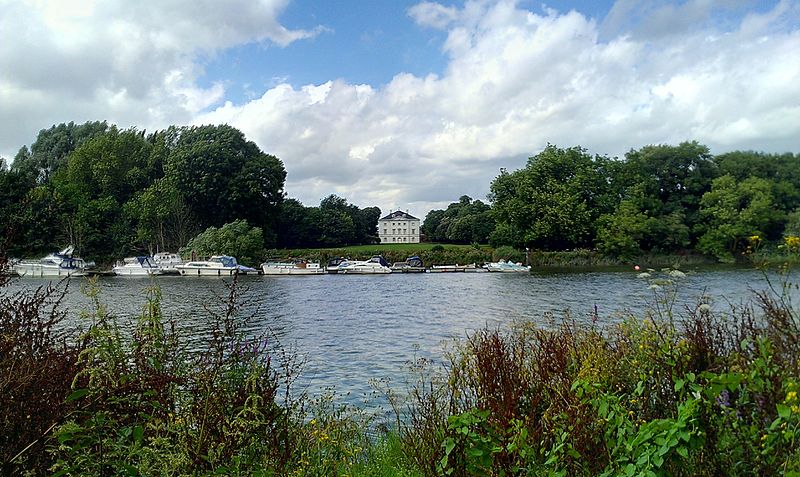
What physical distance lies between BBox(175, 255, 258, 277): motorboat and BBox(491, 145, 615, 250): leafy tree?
2944cm

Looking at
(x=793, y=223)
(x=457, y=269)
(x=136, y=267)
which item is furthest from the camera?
(x=457, y=269)

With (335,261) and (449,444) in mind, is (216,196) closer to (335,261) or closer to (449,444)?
(335,261)

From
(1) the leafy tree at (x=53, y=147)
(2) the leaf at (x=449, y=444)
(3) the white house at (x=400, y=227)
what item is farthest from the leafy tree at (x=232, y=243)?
(3) the white house at (x=400, y=227)

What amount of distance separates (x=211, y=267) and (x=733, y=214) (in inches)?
2092

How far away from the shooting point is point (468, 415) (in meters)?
3.56

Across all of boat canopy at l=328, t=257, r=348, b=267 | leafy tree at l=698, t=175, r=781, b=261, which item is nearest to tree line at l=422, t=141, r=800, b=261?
leafy tree at l=698, t=175, r=781, b=261

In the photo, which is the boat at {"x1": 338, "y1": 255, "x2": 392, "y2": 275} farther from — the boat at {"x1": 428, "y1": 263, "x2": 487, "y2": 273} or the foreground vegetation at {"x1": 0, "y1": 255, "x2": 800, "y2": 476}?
the foreground vegetation at {"x1": 0, "y1": 255, "x2": 800, "y2": 476}

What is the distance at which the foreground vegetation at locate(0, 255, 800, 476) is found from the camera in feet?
10.6

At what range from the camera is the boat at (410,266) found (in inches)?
2482

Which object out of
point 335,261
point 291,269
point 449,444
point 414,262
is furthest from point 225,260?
point 449,444

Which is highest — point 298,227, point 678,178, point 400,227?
point 400,227

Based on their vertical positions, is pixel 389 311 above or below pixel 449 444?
below

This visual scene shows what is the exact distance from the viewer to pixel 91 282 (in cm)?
568

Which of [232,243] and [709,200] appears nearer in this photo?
[709,200]
